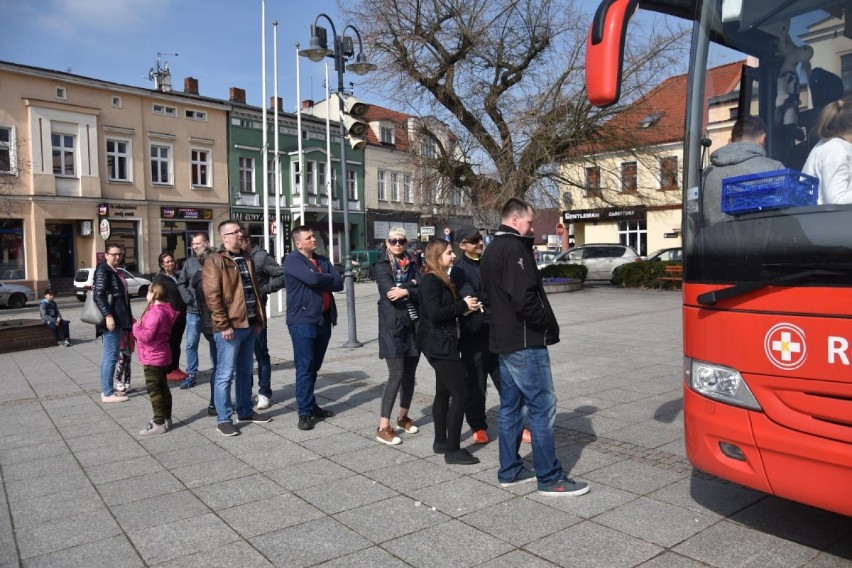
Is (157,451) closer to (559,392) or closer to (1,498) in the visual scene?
(1,498)

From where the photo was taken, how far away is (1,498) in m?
4.71

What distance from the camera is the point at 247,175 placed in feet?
126

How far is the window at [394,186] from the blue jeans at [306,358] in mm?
42248

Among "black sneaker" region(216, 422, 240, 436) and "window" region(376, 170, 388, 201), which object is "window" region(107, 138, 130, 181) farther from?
"black sneaker" region(216, 422, 240, 436)

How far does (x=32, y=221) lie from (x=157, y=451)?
2819 cm

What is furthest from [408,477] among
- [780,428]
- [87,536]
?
[780,428]

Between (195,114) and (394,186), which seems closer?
(195,114)

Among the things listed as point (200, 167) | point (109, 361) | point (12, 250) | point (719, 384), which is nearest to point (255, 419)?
point (109, 361)

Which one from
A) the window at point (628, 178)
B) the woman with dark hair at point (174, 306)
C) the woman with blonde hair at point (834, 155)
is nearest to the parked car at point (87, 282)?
the window at point (628, 178)

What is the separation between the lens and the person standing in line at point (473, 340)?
5656 mm

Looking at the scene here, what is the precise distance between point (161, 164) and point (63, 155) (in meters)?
4.78

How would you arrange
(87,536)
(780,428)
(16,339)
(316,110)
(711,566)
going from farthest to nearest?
(316,110)
(16,339)
(87,536)
(711,566)
(780,428)

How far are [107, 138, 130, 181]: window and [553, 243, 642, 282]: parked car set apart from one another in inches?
819

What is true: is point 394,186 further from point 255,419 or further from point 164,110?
point 255,419
